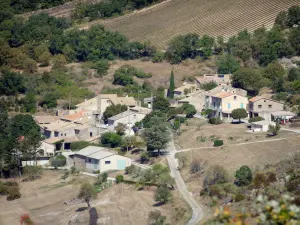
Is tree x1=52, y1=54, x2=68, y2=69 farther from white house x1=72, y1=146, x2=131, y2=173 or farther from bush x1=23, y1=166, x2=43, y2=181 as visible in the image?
bush x1=23, y1=166, x2=43, y2=181

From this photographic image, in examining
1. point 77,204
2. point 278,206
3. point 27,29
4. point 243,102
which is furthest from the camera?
point 27,29

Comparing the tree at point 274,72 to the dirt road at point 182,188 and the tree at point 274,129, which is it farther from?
the dirt road at point 182,188

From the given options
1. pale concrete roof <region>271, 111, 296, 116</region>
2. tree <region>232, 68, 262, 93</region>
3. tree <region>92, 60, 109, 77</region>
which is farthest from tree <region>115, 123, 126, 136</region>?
tree <region>92, 60, 109, 77</region>

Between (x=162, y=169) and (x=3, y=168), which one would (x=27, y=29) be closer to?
(x=3, y=168)

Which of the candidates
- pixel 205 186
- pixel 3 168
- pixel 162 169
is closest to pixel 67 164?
pixel 3 168

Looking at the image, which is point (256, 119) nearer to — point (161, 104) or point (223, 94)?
point (223, 94)

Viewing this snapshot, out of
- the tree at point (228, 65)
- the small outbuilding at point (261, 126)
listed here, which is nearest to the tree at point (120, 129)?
the small outbuilding at point (261, 126)

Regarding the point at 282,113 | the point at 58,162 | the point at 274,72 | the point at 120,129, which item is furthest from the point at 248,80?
the point at 58,162
